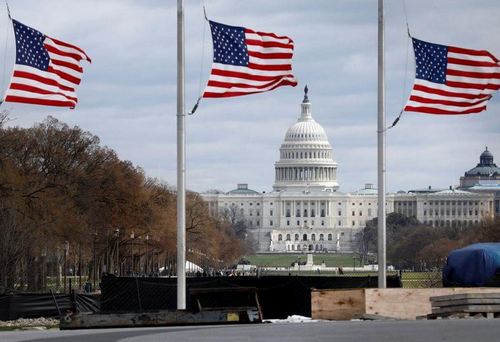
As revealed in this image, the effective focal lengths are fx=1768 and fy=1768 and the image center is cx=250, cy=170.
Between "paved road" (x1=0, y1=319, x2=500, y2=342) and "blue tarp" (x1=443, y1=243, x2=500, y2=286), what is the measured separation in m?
12.9

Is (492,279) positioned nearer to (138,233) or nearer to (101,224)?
(101,224)

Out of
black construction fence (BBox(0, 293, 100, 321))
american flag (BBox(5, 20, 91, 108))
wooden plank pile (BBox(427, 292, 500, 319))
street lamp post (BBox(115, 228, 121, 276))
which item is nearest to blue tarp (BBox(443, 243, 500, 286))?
wooden plank pile (BBox(427, 292, 500, 319))

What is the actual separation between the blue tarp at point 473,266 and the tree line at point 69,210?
29413mm

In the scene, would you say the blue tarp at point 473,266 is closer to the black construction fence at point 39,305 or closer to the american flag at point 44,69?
the black construction fence at point 39,305

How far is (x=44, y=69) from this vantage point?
4394 cm

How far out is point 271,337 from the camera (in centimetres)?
3212

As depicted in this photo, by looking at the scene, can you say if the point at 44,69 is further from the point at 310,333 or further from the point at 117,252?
the point at 117,252

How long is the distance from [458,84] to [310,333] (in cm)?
1393

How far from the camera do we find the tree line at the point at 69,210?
88375mm

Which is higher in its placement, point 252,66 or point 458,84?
point 252,66

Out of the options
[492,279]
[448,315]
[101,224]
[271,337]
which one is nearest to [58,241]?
[101,224]

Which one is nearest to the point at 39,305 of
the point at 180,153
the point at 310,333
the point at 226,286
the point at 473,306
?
the point at 226,286

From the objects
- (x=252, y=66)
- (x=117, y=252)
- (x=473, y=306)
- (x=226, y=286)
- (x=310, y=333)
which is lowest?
(x=310, y=333)

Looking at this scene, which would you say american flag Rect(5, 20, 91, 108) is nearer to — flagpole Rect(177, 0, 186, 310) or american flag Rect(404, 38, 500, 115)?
flagpole Rect(177, 0, 186, 310)
